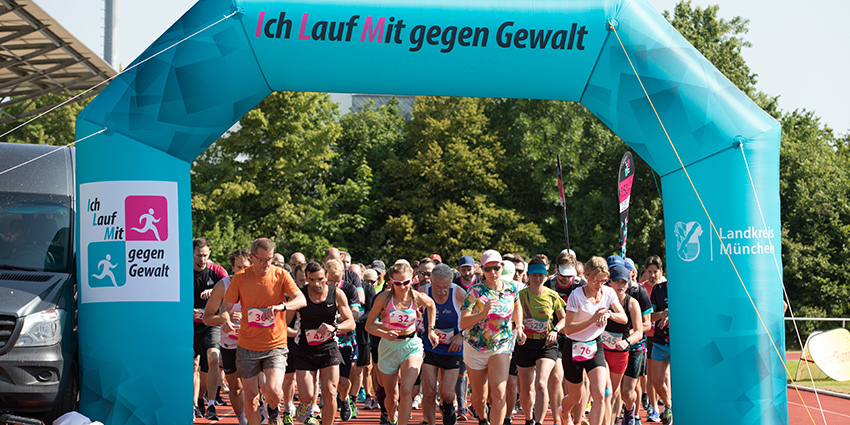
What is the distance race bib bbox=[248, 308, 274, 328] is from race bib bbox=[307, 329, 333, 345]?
0.58m

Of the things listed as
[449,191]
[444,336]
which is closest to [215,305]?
[444,336]

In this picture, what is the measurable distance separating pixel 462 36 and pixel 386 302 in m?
2.80

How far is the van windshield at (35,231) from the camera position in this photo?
7.75 m

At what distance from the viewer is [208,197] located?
31.8m

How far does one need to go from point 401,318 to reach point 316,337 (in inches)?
35.6

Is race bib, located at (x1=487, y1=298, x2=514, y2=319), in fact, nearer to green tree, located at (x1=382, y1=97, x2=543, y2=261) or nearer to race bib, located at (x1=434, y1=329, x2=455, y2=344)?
race bib, located at (x1=434, y1=329, x2=455, y2=344)

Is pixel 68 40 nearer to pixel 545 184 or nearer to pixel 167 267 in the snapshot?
pixel 167 267

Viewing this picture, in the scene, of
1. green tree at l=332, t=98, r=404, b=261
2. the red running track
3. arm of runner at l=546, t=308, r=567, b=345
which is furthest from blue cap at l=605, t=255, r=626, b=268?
green tree at l=332, t=98, r=404, b=261

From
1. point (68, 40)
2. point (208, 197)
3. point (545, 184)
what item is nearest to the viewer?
point (68, 40)

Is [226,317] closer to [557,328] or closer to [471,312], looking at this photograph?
[471,312]

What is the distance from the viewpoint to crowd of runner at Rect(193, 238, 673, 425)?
774 cm

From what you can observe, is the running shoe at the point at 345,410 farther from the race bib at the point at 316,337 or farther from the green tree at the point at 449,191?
the green tree at the point at 449,191

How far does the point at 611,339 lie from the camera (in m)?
8.28

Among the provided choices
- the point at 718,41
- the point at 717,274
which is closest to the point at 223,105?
the point at 717,274
